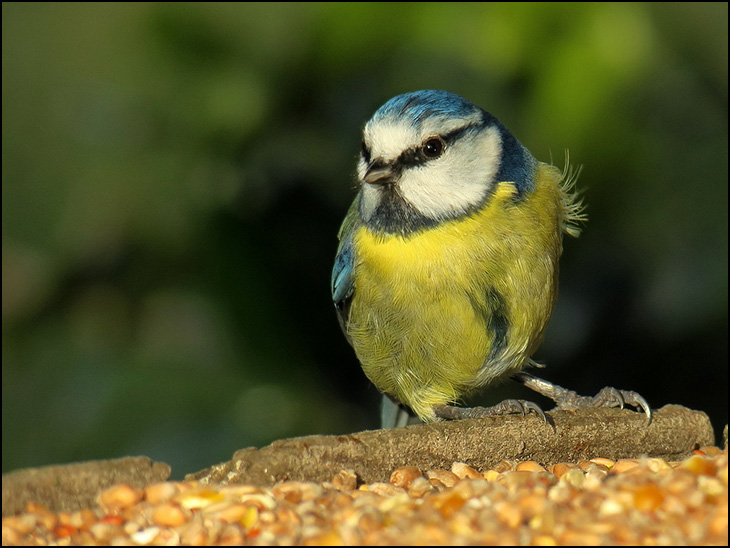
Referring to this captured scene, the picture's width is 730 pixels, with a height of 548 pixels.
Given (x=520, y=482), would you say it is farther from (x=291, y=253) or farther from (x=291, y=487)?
(x=291, y=253)

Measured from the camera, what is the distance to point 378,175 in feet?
6.70

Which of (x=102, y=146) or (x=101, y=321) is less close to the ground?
(x=102, y=146)

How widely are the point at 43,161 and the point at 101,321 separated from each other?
0.56 metres

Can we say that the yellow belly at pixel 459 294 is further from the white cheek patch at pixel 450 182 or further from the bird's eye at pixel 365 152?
the bird's eye at pixel 365 152

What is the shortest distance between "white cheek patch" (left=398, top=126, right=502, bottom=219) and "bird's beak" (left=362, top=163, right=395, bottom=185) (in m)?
0.03

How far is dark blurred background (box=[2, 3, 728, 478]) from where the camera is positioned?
2.53 meters

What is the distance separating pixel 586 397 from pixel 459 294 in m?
0.44

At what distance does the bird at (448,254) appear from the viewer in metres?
2.04

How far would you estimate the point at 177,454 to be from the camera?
254 centimetres

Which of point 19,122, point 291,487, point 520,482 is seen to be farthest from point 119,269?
point 520,482

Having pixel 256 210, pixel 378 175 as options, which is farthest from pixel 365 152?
pixel 256 210

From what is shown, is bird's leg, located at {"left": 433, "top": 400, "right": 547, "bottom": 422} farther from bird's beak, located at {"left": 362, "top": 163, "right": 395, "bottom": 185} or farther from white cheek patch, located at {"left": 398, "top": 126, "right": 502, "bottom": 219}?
bird's beak, located at {"left": 362, "top": 163, "right": 395, "bottom": 185}

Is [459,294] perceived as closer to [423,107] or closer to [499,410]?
[499,410]

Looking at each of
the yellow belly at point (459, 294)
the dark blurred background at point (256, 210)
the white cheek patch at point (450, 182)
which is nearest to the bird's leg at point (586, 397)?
the yellow belly at point (459, 294)
